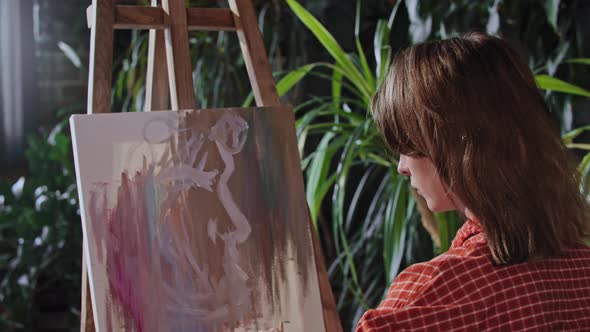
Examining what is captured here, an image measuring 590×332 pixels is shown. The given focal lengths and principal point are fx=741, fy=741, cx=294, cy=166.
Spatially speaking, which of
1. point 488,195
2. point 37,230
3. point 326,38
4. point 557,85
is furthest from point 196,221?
point 37,230

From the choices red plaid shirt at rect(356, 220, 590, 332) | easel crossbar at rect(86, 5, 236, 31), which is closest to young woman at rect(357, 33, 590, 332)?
red plaid shirt at rect(356, 220, 590, 332)

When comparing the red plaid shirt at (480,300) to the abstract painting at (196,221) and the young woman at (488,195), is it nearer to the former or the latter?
the young woman at (488,195)

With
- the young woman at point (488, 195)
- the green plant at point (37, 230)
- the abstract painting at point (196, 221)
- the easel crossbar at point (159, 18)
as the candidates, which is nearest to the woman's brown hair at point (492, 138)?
the young woman at point (488, 195)

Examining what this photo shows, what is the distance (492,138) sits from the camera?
103 cm

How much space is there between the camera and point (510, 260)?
102cm

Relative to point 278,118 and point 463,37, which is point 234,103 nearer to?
point 278,118

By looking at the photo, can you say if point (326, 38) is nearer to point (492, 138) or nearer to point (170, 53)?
point (170, 53)

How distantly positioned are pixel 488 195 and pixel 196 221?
502 millimetres

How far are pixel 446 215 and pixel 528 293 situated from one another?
0.72 meters

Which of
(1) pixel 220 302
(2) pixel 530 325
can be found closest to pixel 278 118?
(1) pixel 220 302

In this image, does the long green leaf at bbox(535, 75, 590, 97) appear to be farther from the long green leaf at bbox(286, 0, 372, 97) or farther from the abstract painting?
Answer: the abstract painting

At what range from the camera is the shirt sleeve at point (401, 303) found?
1.02m

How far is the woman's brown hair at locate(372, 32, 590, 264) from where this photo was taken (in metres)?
1.03

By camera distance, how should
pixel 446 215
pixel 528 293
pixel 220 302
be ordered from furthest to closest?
pixel 446 215 → pixel 220 302 → pixel 528 293
